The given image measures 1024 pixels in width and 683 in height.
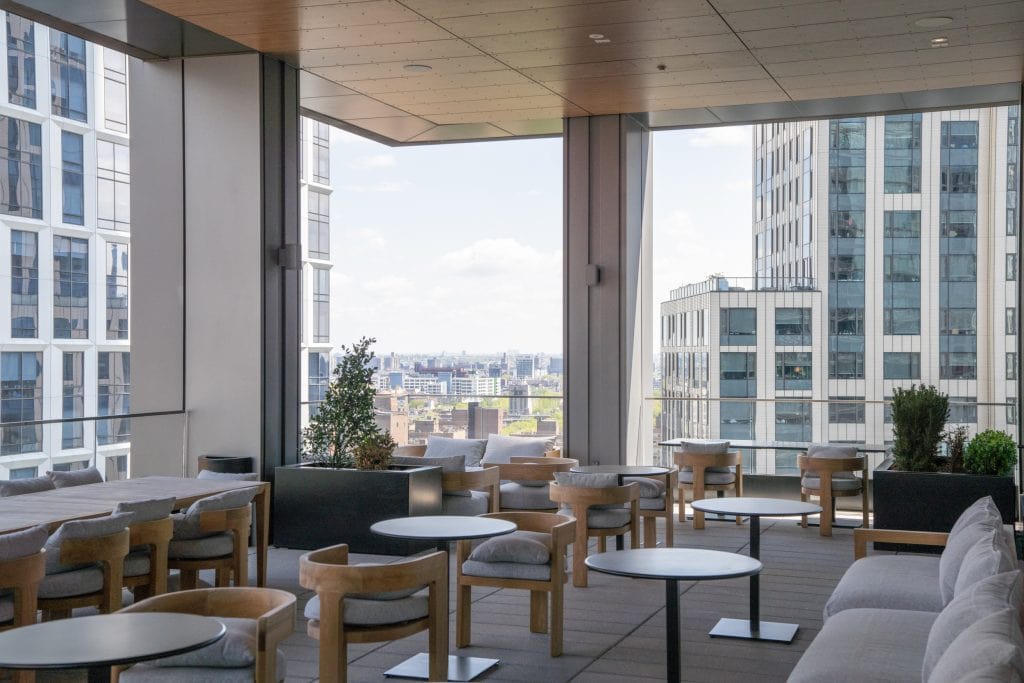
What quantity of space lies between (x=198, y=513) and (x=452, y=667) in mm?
1681

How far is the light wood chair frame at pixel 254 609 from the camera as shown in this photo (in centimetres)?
345

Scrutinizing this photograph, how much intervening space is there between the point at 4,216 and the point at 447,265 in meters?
14.1

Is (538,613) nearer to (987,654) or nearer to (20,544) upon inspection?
(20,544)

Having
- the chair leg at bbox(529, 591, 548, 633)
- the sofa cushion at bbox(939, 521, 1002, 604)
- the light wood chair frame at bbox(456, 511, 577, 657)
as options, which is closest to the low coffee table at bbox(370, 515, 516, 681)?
the light wood chair frame at bbox(456, 511, 577, 657)

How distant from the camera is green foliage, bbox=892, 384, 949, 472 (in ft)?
27.3

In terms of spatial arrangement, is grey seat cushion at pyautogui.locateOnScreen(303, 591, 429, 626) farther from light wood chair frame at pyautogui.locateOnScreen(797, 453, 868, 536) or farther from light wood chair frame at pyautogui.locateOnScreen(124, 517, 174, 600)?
light wood chair frame at pyautogui.locateOnScreen(797, 453, 868, 536)

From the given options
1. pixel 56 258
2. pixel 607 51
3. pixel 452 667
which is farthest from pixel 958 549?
pixel 56 258

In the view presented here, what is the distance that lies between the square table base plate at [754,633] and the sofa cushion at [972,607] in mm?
2464

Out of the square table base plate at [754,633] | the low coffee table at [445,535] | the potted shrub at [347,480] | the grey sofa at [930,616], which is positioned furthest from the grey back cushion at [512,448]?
the low coffee table at [445,535]

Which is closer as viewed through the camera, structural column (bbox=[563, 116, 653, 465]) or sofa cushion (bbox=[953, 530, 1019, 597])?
sofa cushion (bbox=[953, 530, 1019, 597])

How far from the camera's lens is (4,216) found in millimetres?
27688

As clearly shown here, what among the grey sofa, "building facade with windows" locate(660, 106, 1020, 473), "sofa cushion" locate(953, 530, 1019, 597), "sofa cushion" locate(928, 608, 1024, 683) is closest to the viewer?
"sofa cushion" locate(928, 608, 1024, 683)

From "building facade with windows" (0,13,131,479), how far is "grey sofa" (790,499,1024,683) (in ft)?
75.9

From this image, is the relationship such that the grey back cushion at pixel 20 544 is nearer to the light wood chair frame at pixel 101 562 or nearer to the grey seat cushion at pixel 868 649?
the light wood chair frame at pixel 101 562
